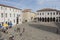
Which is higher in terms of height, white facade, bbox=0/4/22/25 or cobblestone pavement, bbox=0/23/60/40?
white facade, bbox=0/4/22/25

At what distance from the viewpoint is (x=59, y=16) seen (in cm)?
6134

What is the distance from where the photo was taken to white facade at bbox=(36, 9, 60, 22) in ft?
202

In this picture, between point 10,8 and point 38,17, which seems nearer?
point 10,8

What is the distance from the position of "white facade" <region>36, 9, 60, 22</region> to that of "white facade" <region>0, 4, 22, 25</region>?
11429 mm

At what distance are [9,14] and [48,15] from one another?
63.0 feet

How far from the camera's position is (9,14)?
163ft

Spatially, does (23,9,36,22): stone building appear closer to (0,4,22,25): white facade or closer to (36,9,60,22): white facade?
(36,9,60,22): white facade

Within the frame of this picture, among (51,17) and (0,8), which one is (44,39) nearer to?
(0,8)

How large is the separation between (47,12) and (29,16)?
24.9 ft

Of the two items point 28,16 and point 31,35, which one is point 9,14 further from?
point 31,35

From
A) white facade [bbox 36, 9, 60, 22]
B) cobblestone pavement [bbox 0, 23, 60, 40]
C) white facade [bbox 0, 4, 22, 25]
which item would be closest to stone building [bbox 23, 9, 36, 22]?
white facade [bbox 36, 9, 60, 22]

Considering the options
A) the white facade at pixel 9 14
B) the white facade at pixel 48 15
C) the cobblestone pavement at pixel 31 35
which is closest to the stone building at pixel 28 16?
the white facade at pixel 48 15

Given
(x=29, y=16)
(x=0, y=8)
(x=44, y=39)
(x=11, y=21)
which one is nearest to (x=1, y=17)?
(x=0, y=8)

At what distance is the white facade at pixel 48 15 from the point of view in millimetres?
61688
